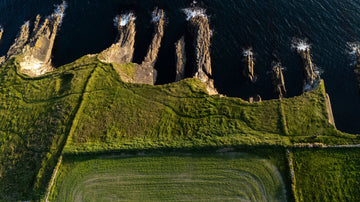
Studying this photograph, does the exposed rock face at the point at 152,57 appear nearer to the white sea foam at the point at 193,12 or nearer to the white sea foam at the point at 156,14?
the white sea foam at the point at 156,14

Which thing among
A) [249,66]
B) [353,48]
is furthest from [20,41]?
[353,48]

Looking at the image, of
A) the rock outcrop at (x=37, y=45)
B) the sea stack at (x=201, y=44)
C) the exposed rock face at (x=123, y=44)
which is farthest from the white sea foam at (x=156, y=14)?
the rock outcrop at (x=37, y=45)

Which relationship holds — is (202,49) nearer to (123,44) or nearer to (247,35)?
(247,35)

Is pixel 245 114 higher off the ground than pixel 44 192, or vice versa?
pixel 245 114

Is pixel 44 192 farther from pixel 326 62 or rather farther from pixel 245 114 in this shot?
pixel 326 62

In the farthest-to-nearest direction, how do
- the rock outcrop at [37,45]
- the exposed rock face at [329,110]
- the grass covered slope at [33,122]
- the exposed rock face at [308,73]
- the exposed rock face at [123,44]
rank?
the rock outcrop at [37,45]
the exposed rock face at [123,44]
the exposed rock face at [308,73]
the exposed rock face at [329,110]
the grass covered slope at [33,122]

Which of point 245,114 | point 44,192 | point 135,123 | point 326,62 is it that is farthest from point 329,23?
point 44,192

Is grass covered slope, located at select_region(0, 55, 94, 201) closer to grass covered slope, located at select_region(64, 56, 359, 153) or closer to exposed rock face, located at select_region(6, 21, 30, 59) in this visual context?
grass covered slope, located at select_region(64, 56, 359, 153)
